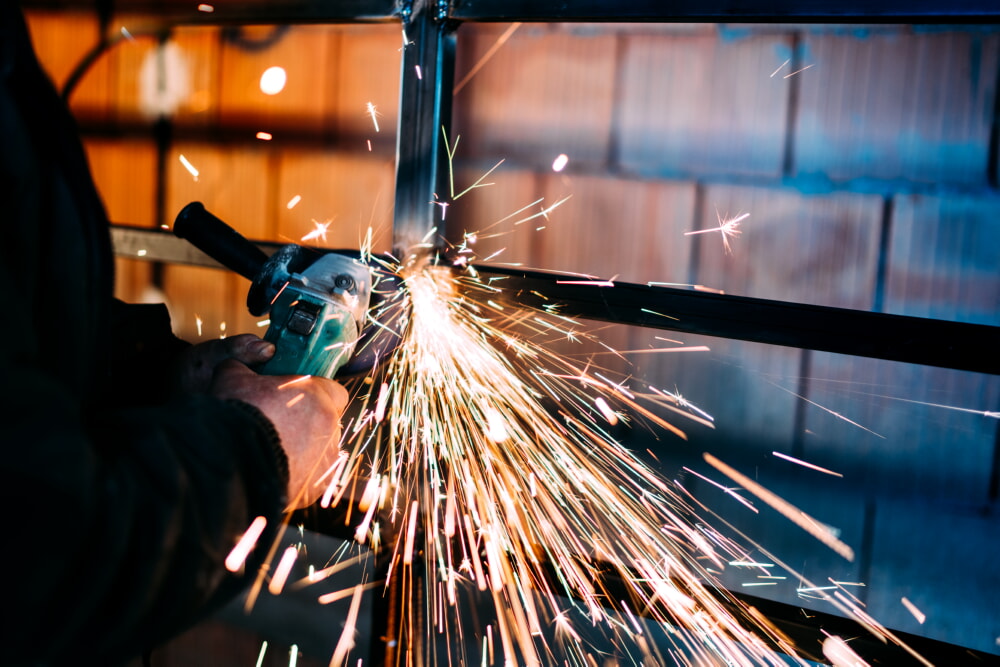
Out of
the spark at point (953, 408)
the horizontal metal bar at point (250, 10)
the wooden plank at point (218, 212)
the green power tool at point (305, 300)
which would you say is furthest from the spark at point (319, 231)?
the spark at point (953, 408)

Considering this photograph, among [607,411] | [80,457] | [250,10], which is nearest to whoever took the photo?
[80,457]

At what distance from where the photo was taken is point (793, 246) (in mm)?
1232

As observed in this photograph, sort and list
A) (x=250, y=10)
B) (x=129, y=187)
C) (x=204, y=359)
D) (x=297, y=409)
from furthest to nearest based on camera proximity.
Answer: (x=129, y=187), (x=250, y=10), (x=204, y=359), (x=297, y=409)

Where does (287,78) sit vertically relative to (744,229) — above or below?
above

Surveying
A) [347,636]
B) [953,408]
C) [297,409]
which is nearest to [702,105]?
[953,408]

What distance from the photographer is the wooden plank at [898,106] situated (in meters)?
1.12

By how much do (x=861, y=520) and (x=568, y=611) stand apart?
28.1 inches

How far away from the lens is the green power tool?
3.63 ft

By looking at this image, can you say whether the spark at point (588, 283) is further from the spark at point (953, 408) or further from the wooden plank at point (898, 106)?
the spark at point (953, 408)

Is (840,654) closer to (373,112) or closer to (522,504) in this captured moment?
(522,504)

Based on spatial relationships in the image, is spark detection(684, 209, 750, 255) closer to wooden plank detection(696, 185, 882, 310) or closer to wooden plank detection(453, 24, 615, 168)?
wooden plank detection(696, 185, 882, 310)

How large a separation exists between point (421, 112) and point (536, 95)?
0.95 feet

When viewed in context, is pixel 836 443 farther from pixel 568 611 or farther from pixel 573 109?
pixel 573 109

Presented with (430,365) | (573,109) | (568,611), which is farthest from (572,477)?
(573,109)
